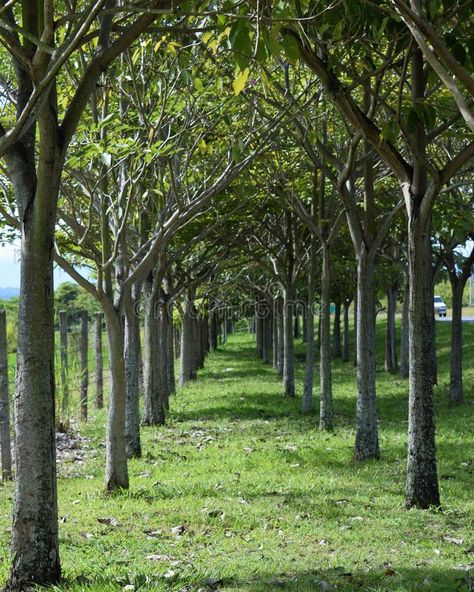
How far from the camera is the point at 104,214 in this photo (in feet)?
27.4

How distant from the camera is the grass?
5496 millimetres

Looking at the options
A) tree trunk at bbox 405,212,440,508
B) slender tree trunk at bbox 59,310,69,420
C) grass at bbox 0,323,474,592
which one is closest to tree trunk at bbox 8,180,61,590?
grass at bbox 0,323,474,592

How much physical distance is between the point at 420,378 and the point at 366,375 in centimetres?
322

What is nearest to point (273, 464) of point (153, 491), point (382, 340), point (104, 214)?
point (153, 491)

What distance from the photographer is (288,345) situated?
19859 millimetres

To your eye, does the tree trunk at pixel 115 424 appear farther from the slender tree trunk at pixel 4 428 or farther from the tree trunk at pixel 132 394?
the tree trunk at pixel 132 394

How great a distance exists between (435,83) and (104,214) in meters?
4.08

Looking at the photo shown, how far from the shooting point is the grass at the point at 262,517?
5.50 metres

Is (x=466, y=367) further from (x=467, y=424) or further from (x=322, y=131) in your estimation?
(x=322, y=131)

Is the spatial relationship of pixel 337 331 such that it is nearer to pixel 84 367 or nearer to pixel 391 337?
pixel 391 337

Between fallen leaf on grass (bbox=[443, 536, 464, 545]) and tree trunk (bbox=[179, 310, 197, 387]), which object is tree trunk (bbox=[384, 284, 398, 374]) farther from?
fallen leaf on grass (bbox=[443, 536, 464, 545])

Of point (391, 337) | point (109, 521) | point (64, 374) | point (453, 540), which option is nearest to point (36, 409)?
point (109, 521)

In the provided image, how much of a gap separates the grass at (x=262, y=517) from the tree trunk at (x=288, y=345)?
5.00m

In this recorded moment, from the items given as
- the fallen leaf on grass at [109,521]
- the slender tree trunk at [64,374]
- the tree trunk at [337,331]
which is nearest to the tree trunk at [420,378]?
the fallen leaf on grass at [109,521]
